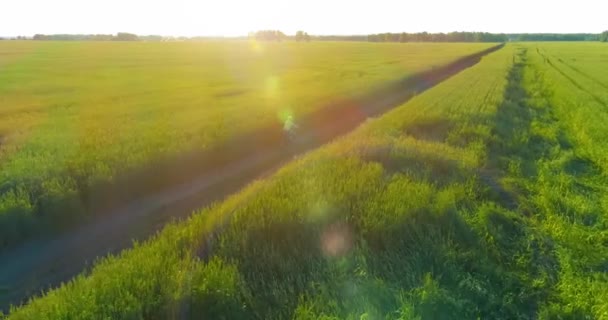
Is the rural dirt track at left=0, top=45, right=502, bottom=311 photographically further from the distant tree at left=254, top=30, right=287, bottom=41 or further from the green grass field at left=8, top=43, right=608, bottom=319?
the distant tree at left=254, top=30, right=287, bottom=41

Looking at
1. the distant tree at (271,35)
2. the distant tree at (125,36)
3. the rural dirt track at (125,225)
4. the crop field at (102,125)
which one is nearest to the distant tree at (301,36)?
the distant tree at (271,35)

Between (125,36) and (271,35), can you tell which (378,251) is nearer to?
(271,35)

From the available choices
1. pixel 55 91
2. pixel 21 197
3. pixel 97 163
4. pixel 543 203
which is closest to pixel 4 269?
pixel 21 197

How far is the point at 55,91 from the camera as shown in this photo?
2961 cm

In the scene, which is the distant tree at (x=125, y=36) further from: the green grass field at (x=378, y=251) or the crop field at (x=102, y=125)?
the green grass field at (x=378, y=251)

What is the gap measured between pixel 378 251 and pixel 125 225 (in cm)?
558

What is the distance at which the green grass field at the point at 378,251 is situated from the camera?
5.30 metres

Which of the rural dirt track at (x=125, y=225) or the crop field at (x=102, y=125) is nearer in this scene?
the rural dirt track at (x=125, y=225)

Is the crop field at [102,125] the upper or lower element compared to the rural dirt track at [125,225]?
upper

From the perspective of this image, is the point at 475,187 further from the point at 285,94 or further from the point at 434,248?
the point at 285,94

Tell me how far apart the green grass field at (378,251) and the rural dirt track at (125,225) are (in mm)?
892

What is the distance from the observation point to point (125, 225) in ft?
31.6

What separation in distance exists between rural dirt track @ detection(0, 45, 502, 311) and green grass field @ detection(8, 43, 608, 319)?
0.89 metres

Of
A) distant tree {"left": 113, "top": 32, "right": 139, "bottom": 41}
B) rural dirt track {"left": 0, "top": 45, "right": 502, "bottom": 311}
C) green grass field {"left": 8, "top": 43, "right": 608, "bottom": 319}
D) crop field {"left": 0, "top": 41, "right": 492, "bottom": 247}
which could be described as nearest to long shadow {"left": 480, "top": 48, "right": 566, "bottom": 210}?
green grass field {"left": 8, "top": 43, "right": 608, "bottom": 319}
